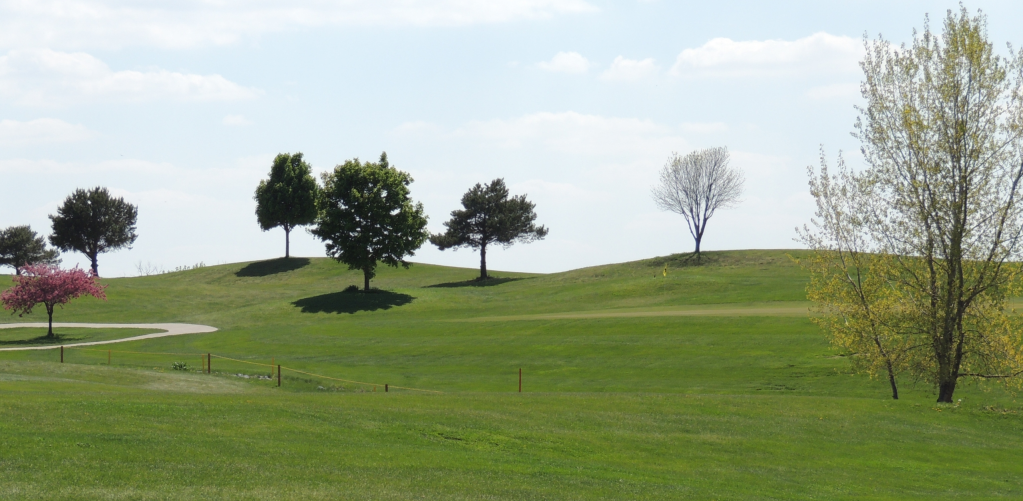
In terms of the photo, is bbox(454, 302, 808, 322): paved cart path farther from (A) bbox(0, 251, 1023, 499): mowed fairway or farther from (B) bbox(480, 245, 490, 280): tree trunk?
(B) bbox(480, 245, 490, 280): tree trunk

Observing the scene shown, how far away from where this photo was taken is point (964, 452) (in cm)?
2270

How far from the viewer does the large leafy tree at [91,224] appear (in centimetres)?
11456

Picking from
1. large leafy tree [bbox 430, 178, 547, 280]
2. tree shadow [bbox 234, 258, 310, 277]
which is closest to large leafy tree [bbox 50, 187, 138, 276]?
tree shadow [bbox 234, 258, 310, 277]

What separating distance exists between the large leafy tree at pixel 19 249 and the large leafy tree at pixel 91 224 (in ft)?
68.1

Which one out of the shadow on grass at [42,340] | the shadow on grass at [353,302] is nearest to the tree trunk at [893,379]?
the shadow on grass at [353,302]

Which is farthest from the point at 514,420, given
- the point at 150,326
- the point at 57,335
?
the point at 150,326

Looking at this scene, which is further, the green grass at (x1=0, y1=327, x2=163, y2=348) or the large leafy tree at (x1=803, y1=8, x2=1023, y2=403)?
the green grass at (x1=0, y1=327, x2=163, y2=348)

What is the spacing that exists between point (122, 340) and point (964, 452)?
54092 mm

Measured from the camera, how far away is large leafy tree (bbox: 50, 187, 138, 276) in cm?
11456

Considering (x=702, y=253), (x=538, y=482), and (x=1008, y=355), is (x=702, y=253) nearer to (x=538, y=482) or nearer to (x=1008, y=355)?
(x=1008, y=355)

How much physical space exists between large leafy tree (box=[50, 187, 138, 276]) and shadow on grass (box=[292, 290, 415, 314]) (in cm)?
5084

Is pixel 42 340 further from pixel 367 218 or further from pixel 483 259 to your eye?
pixel 483 259

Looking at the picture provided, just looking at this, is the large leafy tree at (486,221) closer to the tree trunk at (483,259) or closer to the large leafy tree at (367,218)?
the tree trunk at (483,259)

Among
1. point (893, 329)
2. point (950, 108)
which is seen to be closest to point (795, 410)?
point (893, 329)
